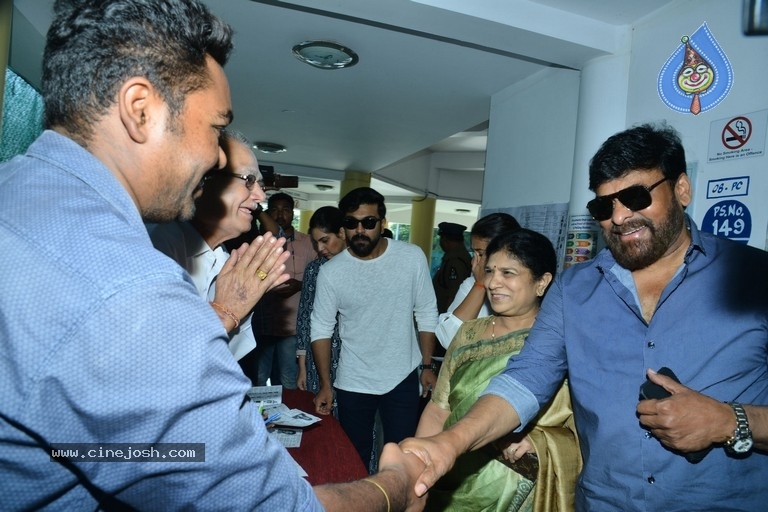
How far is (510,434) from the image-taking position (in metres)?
1.92

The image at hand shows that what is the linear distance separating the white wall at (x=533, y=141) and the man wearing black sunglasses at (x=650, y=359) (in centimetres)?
207

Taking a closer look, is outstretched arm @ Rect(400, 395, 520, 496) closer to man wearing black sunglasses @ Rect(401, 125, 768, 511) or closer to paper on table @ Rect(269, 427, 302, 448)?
man wearing black sunglasses @ Rect(401, 125, 768, 511)

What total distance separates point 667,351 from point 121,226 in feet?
5.10

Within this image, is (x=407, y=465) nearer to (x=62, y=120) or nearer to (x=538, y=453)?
(x=538, y=453)

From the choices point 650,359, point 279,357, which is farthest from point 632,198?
point 279,357

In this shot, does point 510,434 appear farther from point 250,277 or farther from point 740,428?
point 250,277

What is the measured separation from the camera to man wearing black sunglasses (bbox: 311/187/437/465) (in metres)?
3.31

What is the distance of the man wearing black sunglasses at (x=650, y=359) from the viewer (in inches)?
54.1

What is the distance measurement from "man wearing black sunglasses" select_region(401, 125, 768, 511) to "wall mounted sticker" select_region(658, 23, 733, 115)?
3.58ft

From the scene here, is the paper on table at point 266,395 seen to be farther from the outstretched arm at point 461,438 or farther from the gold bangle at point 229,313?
the outstretched arm at point 461,438

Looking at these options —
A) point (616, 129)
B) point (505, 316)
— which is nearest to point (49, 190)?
point (505, 316)

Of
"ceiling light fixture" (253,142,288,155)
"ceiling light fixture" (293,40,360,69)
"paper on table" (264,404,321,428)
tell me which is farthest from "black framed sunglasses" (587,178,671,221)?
"ceiling light fixture" (253,142,288,155)

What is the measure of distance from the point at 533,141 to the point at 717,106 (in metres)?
1.72

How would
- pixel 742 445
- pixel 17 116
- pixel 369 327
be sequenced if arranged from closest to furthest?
pixel 742 445 < pixel 369 327 < pixel 17 116
